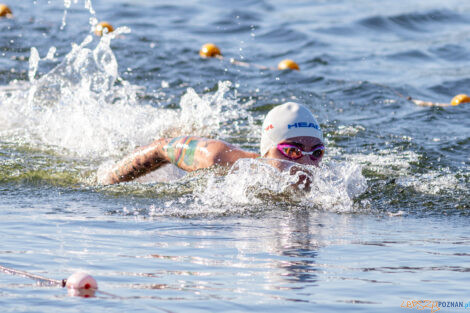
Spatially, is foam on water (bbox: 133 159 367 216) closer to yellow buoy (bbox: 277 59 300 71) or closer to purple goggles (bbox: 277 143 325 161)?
purple goggles (bbox: 277 143 325 161)

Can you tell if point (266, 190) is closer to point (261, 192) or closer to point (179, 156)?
point (261, 192)

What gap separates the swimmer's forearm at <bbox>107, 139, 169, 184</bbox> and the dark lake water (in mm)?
130

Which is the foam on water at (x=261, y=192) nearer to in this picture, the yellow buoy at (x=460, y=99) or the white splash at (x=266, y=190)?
the white splash at (x=266, y=190)

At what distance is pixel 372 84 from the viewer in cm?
1286

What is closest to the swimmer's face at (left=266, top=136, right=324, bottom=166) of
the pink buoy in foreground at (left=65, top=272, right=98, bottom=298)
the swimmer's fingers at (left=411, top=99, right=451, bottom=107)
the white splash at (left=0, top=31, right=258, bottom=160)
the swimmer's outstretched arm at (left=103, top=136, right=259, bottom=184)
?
the swimmer's outstretched arm at (left=103, top=136, right=259, bottom=184)

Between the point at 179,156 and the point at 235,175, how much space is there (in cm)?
59

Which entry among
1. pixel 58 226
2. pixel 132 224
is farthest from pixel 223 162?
pixel 58 226

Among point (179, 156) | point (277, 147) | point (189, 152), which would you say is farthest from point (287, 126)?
point (179, 156)

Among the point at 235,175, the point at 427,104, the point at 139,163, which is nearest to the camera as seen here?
the point at 235,175

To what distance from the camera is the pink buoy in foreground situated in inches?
152

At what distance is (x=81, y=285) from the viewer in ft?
12.7

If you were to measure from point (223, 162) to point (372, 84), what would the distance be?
6674 millimetres

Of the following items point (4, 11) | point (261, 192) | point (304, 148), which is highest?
point (4, 11)

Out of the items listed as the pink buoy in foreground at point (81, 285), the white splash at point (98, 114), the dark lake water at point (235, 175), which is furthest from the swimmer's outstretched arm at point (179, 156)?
the pink buoy in foreground at point (81, 285)
